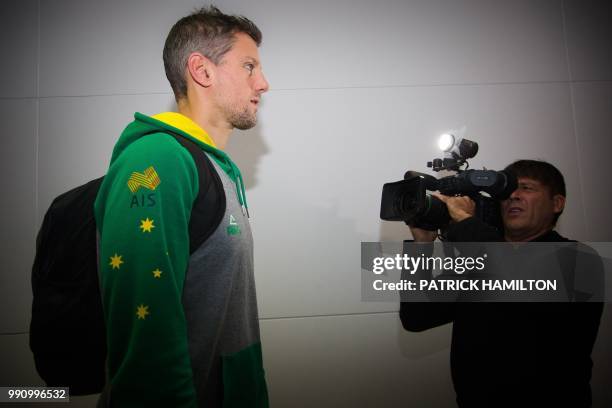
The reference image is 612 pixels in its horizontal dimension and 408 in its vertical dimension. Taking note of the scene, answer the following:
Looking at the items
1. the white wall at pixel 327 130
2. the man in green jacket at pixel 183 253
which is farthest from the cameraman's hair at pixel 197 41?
the white wall at pixel 327 130

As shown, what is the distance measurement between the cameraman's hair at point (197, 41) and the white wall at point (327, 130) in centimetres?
52

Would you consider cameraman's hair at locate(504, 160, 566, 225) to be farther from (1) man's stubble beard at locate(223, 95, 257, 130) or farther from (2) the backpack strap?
(2) the backpack strap

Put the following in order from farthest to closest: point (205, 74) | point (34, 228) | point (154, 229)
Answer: point (34, 228) < point (205, 74) < point (154, 229)

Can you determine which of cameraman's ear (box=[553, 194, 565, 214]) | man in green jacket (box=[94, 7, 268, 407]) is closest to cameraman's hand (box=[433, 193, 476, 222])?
cameraman's ear (box=[553, 194, 565, 214])

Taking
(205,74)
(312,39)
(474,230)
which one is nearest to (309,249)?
(474,230)

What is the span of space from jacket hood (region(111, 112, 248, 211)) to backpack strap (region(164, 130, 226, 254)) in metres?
0.02

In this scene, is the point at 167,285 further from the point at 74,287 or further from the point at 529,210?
the point at 529,210

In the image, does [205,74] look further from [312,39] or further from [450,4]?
[450,4]

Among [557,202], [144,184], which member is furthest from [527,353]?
[144,184]

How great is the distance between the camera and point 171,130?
0.67 metres

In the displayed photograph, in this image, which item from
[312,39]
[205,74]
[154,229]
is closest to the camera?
[154,229]

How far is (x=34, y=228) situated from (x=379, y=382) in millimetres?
1771

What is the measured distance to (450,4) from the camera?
1.49 m

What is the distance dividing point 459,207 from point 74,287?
3.66 ft
